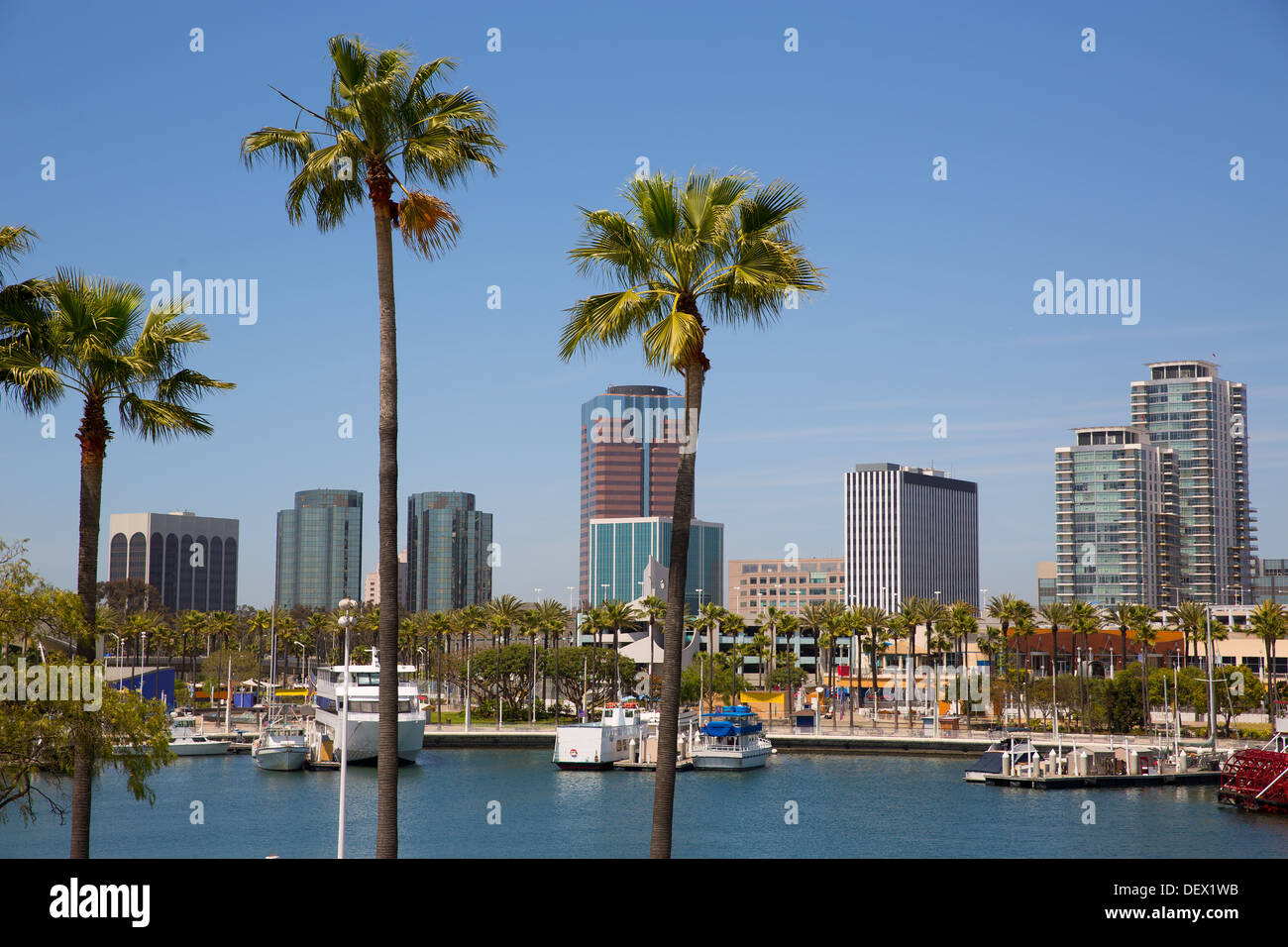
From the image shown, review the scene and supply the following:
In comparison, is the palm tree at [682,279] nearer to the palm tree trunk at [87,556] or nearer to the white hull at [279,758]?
the palm tree trunk at [87,556]

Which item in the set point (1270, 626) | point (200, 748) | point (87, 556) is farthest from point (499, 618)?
point (87, 556)

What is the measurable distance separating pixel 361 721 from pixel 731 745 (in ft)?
108

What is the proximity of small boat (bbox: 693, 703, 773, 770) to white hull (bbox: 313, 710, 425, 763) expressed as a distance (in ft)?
81.5

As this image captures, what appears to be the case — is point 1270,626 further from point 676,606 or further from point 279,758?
point 676,606

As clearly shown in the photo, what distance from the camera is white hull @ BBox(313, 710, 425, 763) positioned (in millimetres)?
103562

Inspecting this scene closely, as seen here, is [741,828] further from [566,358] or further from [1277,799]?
[566,358]

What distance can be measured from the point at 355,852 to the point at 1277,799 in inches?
→ 2301

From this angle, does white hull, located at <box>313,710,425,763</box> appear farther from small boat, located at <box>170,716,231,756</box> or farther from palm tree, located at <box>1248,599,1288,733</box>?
palm tree, located at <box>1248,599,1288,733</box>

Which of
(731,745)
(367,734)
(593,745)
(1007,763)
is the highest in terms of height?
(367,734)

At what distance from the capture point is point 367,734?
103938 millimetres

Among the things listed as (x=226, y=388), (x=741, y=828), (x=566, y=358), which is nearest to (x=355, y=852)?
(x=741, y=828)

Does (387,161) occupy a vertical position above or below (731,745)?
above
